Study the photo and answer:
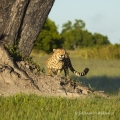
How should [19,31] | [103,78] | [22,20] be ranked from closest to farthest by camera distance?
[22,20] < [19,31] < [103,78]

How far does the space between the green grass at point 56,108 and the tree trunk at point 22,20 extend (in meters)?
2.15

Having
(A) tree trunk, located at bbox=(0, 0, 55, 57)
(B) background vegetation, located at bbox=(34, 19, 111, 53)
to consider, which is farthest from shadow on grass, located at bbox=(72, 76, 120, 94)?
(B) background vegetation, located at bbox=(34, 19, 111, 53)

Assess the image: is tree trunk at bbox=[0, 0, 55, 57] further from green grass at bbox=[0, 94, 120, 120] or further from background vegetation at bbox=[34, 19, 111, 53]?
background vegetation at bbox=[34, 19, 111, 53]

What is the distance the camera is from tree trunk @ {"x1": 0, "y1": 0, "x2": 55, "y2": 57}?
10016 mm

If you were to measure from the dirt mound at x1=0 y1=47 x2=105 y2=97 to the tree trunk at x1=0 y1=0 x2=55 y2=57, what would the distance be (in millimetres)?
504

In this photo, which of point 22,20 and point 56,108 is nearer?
point 56,108

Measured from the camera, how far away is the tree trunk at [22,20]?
10016 mm

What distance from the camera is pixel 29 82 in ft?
31.0

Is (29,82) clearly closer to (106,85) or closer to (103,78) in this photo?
(106,85)

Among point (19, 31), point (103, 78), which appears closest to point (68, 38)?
point (103, 78)

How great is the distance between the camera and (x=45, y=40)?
44344 millimetres

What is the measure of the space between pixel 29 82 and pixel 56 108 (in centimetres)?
179

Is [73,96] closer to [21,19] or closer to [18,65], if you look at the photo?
[18,65]

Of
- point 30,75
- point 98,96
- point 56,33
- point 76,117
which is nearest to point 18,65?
point 30,75
